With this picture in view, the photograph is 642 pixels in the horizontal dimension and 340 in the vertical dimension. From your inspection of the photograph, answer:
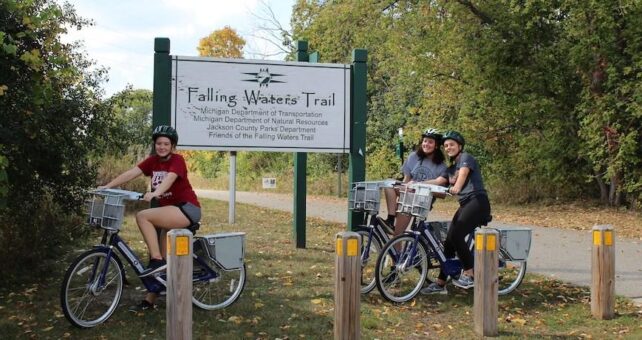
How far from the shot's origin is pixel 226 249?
5.92 m

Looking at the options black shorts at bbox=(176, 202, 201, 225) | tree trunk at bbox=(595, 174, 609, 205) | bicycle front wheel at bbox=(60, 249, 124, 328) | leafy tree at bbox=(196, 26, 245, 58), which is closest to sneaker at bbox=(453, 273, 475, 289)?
black shorts at bbox=(176, 202, 201, 225)

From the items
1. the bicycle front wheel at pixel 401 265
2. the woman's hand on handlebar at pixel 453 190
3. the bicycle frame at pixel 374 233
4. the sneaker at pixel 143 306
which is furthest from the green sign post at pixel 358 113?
the sneaker at pixel 143 306

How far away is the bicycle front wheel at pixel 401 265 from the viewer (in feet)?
20.7

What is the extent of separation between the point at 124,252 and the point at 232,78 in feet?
11.1

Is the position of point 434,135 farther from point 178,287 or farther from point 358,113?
point 178,287

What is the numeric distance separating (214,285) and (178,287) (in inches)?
80.7

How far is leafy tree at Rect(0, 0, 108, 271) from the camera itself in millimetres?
6078

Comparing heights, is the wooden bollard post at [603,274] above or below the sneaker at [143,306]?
above

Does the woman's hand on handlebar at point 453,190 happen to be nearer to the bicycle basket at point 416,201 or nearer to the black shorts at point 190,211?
the bicycle basket at point 416,201

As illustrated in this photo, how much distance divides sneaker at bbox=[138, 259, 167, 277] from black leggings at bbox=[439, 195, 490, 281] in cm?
279

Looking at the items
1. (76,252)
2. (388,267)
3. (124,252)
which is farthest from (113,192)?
(76,252)

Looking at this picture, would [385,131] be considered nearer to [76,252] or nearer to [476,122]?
[476,122]

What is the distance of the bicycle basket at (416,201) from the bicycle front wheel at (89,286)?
2.69 m

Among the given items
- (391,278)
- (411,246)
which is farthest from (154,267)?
(411,246)
